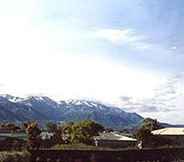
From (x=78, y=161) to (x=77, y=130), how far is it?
32.8 meters

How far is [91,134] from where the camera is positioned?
8931 cm

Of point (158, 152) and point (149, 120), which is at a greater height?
point (149, 120)

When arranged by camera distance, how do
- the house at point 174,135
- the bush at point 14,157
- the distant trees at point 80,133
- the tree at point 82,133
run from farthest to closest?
the house at point 174,135, the distant trees at point 80,133, the tree at point 82,133, the bush at point 14,157

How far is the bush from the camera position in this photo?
1700 inches

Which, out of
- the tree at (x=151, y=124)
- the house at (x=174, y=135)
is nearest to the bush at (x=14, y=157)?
the house at (x=174, y=135)

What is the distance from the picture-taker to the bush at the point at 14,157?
43188mm

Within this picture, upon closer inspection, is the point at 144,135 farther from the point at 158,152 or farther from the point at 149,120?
the point at 149,120

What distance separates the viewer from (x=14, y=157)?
145ft

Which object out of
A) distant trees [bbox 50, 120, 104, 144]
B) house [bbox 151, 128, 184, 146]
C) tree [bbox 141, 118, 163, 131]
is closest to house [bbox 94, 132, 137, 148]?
distant trees [bbox 50, 120, 104, 144]

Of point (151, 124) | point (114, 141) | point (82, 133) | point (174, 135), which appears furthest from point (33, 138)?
point (151, 124)

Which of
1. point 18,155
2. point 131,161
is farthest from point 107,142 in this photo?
point 18,155

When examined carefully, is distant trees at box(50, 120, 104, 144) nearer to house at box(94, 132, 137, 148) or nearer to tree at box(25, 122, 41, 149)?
house at box(94, 132, 137, 148)

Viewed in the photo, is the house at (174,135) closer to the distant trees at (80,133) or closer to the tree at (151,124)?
the distant trees at (80,133)

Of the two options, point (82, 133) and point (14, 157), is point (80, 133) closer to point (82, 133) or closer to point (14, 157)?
point (82, 133)
